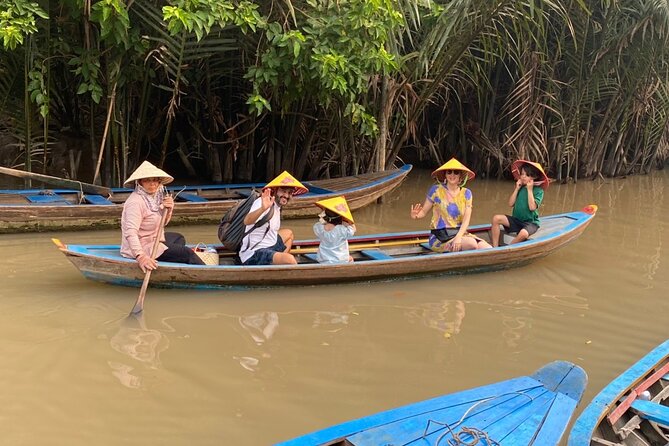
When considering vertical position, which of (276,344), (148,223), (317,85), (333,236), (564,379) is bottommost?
(276,344)

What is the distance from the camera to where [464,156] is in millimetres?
12133

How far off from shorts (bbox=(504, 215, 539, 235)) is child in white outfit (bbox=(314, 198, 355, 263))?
1840 mm

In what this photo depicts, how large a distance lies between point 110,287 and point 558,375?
130 inches

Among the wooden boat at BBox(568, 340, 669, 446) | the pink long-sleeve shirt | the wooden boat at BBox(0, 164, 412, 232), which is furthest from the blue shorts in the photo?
the wooden boat at BBox(568, 340, 669, 446)

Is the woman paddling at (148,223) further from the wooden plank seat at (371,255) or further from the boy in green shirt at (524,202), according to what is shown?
the boy in green shirt at (524,202)

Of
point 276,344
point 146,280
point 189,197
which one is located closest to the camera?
point 276,344

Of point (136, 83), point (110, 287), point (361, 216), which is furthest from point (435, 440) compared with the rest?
point (136, 83)

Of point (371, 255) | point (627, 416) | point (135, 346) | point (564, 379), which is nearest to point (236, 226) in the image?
point (371, 255)

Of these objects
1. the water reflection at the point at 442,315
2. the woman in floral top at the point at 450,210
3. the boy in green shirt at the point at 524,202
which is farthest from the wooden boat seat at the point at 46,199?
the boy in green shirt at the point at 524,202

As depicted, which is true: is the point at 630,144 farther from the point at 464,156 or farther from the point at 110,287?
the point at 110,287

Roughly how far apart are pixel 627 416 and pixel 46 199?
6026mm

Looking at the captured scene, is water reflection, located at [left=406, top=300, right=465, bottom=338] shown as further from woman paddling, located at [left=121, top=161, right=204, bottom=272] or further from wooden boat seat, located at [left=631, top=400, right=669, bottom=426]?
woman paddling, located at [left=121, top=161, right=204, bottom=272]

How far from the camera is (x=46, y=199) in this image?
6797 millimetres

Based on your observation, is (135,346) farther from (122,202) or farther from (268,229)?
(122,202)
